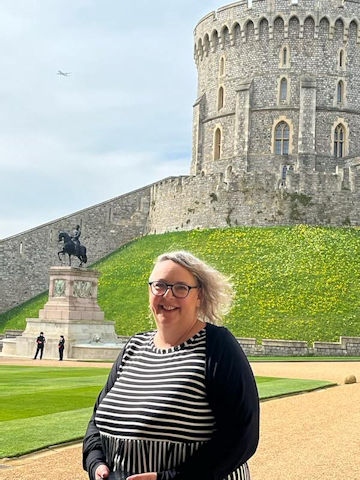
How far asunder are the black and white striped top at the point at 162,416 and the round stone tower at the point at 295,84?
50.3 meters

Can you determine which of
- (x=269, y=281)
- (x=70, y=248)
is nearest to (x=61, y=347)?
(x=70, y=248)

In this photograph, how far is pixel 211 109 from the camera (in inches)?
2323

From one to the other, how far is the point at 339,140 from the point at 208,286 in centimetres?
5248

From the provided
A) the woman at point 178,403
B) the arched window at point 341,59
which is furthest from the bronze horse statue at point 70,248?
the arched window at point 341,59

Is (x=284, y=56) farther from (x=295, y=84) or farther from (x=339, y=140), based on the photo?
(x=339, y=140)

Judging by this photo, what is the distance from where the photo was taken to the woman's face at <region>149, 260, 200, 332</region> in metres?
4.30

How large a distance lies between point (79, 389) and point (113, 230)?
1483 inches

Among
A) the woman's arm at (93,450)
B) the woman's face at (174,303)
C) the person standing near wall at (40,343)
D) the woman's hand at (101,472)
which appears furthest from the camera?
the person standing near wall at (40,343)

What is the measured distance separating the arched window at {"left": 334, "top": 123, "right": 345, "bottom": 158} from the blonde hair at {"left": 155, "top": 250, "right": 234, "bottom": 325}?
51.8m

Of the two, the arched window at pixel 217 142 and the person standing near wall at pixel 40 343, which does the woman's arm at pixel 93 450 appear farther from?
the arched window at pixel 217 142

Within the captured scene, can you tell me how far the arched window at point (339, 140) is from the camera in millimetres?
54844

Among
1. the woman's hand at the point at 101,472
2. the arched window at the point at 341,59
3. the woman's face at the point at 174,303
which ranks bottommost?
the woman's hand at the point at 101,472

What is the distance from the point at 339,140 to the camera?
55.1 m

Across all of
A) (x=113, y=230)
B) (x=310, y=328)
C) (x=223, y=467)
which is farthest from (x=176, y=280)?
(x=113, y=230)
